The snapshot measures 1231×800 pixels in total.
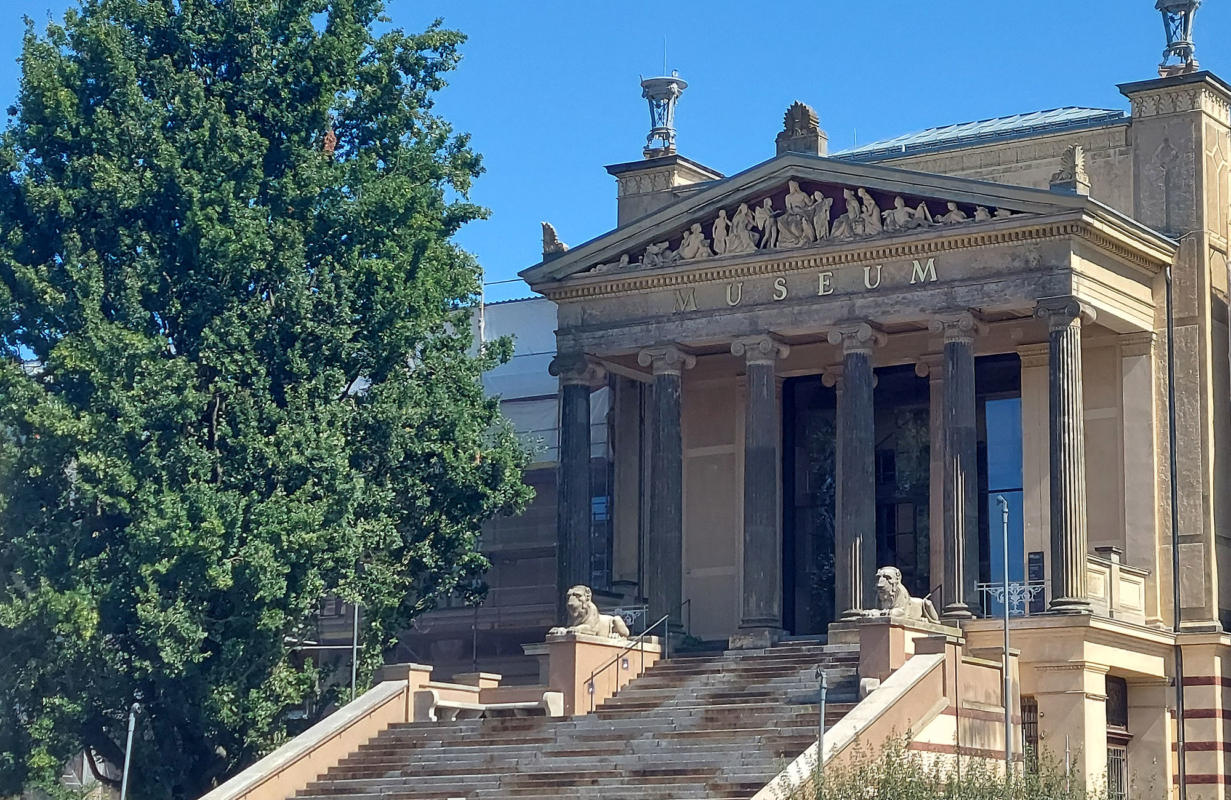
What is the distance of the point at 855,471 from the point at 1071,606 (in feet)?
17.5

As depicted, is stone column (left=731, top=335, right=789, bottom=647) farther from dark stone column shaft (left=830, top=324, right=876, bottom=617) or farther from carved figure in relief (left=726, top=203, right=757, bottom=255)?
carved figure in relief (left=726, top=203, right=757, bottom=255)

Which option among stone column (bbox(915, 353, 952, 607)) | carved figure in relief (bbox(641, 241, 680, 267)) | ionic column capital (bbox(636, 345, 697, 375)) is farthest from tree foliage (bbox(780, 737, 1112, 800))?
carved figure in relief (bbox(641, 241, 680, 267))

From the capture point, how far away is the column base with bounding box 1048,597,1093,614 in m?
39.1

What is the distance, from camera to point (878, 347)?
4353cm

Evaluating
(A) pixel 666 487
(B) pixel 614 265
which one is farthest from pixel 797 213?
(A) pixel 666 487

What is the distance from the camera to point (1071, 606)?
3912cm

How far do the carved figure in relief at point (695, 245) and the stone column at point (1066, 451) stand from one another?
737 cm

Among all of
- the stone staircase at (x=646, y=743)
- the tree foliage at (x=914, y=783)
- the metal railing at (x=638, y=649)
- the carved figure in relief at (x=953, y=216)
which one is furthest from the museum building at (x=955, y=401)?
the tree foliage at (x=914, y=783)

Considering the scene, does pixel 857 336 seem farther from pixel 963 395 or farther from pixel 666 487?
pixel 666 487

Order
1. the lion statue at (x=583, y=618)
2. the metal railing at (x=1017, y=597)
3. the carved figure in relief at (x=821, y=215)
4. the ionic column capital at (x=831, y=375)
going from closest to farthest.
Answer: the lion statue at (x=583, y=618) < the metal railing at (x=1017, y=597) < the carved figure in relief at (x=821, y=215) < the ionic column capital at (x=831, y=375)

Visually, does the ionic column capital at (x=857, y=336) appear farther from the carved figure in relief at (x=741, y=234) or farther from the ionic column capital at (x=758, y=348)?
the carved figure in relief at (x=741, y=234)

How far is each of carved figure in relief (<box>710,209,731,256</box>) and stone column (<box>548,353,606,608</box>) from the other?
13.1ft

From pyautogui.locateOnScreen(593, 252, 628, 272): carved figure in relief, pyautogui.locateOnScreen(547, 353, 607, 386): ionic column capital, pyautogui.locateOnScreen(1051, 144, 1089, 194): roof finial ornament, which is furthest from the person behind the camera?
pyautogui.locateOnScreen(547, 353, 607, 386): ionic column capital

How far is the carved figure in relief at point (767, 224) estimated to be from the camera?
43656 millimetres
